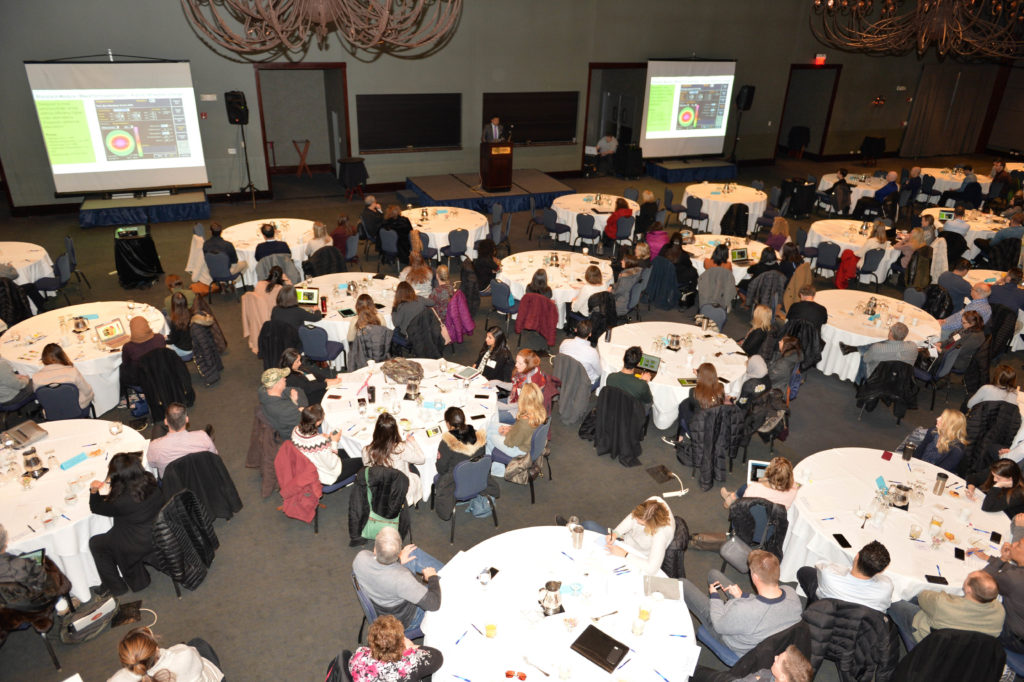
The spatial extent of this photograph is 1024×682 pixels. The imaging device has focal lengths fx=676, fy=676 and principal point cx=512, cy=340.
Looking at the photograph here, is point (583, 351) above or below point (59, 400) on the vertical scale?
above

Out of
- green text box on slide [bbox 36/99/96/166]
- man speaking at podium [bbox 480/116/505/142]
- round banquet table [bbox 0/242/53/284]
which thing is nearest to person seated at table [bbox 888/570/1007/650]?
round banquet table [bbox 0/242/53/284]

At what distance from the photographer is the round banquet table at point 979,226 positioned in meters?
13.2

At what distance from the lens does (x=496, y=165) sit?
1609 centimetres

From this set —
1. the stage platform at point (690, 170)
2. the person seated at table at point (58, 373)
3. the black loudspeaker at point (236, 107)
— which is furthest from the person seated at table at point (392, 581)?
the stage platform at point (690, 170)

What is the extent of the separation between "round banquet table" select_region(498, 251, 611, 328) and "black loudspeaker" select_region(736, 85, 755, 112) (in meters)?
11.8

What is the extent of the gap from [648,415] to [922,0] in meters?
6.40

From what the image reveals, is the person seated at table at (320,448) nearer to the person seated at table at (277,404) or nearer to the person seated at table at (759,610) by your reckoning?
the person seated at table at (277,404)

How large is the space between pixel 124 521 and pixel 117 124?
12.4m

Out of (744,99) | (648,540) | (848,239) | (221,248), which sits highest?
(744,99)

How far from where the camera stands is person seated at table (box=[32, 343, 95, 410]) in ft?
23.3

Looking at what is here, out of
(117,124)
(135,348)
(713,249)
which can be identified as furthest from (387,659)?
(117,124)

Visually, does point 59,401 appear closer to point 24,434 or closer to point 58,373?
point 58,373

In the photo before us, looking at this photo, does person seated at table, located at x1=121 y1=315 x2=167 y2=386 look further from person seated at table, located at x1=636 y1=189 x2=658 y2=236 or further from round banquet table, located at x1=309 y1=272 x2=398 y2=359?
person seated at table, located at x1=636 y1=189 x2=658 y2=236

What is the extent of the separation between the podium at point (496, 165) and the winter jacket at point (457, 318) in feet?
25.2
